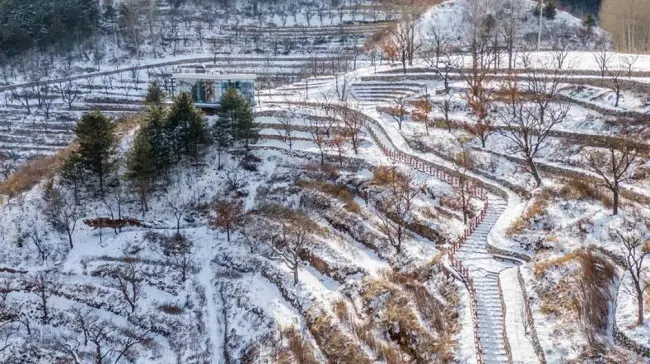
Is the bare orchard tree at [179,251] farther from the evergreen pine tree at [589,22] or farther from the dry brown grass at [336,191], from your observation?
the evergreen pine tree at [589,22]

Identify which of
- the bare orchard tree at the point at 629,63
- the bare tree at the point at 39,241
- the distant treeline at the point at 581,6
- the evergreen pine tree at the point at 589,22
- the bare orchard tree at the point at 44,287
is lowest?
the bare orchard tree at the point at 44,287

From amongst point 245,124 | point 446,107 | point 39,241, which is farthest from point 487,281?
point 39,241

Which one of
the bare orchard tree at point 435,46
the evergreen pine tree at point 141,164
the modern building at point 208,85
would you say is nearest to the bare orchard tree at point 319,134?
the modern building at point 208,85

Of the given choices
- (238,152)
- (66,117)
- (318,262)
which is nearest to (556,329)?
(318,262)

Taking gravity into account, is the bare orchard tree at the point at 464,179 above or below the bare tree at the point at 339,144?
below

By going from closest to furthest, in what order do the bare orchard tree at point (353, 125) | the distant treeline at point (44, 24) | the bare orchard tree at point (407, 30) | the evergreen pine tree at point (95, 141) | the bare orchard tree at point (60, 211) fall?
the bare orchard tree at point (60, 211), the evergreen pine tree at point (95, 141), the bare orchard tree at point (353, 125), the bare orchard tree at point (407, 30), the distant treeline at point (44, 24)

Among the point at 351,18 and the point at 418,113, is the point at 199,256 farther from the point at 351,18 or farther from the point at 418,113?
the point at 351,18

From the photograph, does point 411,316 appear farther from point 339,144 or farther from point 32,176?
point 32,176
